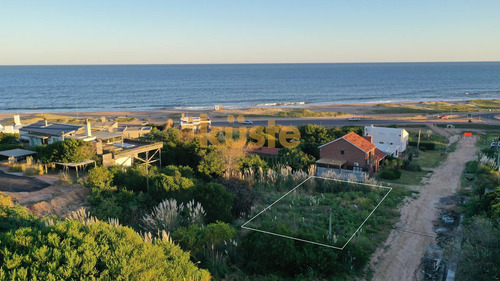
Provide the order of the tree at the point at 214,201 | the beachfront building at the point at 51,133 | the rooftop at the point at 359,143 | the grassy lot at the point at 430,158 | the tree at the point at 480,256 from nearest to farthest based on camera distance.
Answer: the tree at the point at 480,256 < the tree at the point at 214,201 < the beachfront building at the point at 51,133 < the rooftop at the point at 359,143 < the grassy lot at the point at 430,158

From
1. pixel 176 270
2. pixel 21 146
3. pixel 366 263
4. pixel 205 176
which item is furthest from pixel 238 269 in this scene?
pixel 21 146

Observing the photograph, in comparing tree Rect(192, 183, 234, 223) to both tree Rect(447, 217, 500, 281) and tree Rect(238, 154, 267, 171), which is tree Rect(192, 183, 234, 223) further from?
tree Rect(447, 217, 500, 281)

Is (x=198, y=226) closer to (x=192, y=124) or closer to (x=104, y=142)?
(x=104, y=142)

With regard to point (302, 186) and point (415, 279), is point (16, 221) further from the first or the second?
point (302, 186)

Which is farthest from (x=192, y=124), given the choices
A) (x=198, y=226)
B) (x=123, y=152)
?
(x=198, y=226)

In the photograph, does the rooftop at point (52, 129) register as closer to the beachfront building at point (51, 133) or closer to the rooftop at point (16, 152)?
the beachfront building at point (51, 133)

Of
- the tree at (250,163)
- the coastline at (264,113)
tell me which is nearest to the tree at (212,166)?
the tree at (250,163)
